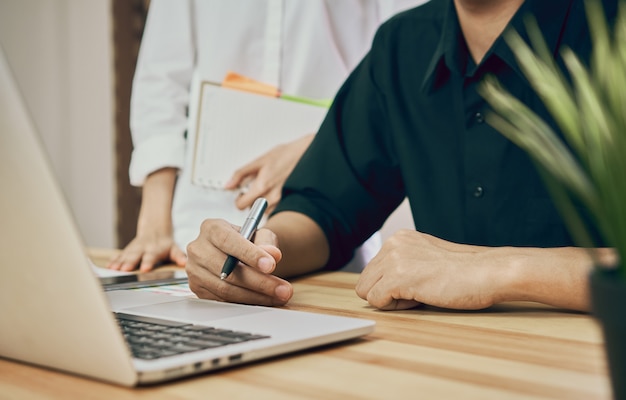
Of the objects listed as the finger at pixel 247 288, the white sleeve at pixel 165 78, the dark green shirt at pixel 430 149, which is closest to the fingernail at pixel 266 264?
the finger at pixel 247 288

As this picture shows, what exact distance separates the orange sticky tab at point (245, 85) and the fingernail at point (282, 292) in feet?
2.67

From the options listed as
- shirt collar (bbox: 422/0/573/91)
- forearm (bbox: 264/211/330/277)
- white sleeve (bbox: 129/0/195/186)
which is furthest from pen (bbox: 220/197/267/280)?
white sleeve (bbox: 129/0/195/186)

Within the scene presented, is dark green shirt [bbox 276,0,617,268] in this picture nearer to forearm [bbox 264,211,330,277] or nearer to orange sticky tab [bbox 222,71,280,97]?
forearm [bbox 264,211,330,277]

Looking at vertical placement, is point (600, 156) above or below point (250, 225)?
above

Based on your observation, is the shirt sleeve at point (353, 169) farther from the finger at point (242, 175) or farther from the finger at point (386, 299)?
the finger at point (386, 299)

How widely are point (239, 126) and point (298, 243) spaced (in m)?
0.45

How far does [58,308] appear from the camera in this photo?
1.84ft

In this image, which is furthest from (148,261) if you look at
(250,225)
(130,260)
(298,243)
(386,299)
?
(386,299)

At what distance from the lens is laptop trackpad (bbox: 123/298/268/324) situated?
2.63 feet

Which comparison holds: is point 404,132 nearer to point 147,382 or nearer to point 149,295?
point 149,295

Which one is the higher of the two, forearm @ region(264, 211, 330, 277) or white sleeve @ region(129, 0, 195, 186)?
white sleeve @ region(129, 0, 195, 186)

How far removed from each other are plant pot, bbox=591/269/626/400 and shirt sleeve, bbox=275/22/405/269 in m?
1.02

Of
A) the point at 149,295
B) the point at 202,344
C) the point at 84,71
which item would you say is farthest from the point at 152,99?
the point at 84,71

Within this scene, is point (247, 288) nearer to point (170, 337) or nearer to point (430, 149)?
point (170, 337)
